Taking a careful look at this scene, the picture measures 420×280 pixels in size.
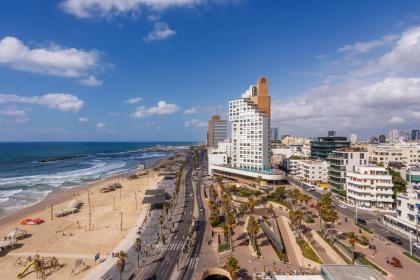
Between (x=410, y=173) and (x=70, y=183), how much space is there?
523 feet

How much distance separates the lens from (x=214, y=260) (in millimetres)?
57938

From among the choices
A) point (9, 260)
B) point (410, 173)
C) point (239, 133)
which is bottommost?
point (9, 260)

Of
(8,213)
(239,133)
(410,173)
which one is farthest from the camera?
(239,133)

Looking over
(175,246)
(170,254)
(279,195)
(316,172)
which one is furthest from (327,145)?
(170,254)

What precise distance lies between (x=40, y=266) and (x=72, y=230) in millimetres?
28407

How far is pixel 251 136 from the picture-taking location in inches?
5748

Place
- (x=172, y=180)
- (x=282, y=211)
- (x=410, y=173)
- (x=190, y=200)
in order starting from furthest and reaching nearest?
1. (x=172, y=180)
2. (x=190, y=200)
3. (x=410, y=173)
4. (x=282, y=211)

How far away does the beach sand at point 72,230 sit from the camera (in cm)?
6028

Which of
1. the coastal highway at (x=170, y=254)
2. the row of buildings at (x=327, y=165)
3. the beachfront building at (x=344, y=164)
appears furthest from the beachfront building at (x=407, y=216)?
the coastal highway at (x=170, y=254)

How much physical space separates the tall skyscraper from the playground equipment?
9822cm

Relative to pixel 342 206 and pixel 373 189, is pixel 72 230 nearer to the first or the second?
pixel 342 206

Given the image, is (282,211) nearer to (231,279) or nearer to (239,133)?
(231,279)

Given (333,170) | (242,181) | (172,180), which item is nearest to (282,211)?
(333,170)

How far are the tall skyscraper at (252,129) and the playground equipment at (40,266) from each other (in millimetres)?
98222
